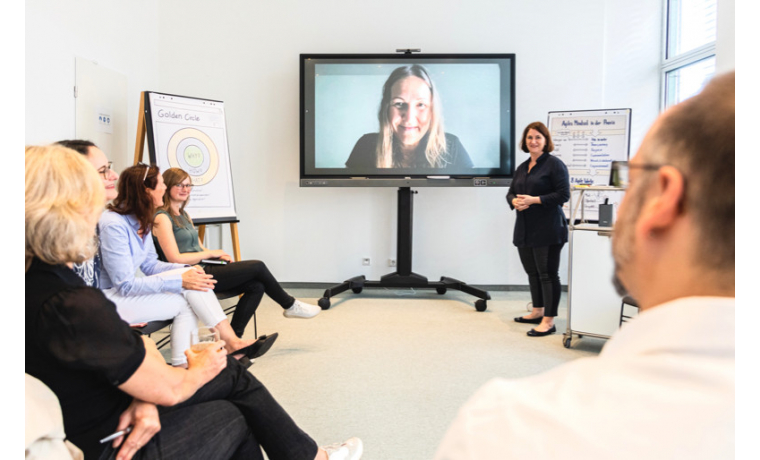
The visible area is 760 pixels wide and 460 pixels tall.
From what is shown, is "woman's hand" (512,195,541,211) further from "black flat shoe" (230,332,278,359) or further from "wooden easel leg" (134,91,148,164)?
"wooden easel leg" (134,91,148,164)

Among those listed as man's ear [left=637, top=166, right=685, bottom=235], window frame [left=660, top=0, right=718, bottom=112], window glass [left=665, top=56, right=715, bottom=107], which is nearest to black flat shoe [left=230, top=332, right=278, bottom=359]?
man's ear [left=637, top=166, right=685, bottom=235]

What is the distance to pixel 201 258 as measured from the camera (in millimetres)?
3186

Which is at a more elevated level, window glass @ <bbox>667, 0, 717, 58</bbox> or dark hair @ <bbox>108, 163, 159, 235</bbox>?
window glass @ <bbox>667, 0, 717, 58</bbox>

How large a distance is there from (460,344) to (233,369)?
2.14m

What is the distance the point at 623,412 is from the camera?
44cm

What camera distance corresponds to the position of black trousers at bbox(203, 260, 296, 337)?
10.3ft

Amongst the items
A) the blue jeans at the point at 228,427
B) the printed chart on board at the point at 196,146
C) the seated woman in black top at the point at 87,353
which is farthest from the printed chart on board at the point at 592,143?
the seated woman in black top at the point at 87,353

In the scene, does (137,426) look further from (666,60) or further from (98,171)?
(666,60)

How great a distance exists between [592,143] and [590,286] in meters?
→ 1.84

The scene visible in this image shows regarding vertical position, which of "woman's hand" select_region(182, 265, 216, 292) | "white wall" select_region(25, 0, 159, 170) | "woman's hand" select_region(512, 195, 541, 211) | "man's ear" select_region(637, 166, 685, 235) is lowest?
"woman's hand" select_region(182, 265, 216, 292)

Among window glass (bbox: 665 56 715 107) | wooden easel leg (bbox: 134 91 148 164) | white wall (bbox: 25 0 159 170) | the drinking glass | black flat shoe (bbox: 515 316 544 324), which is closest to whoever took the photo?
the drinking glass

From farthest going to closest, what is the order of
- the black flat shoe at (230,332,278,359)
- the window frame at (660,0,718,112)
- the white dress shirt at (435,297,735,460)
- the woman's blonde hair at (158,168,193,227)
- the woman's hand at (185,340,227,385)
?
the window frame at (660,0,718,112), the woman's blonde hair at (158,168,193,227), the black flat shoe at (230,332,278,359), the woman's hand at (185,340,227,385), the white dress shirt at (435,297,735,460)

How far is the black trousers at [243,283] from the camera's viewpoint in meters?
3.13

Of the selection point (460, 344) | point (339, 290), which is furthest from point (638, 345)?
point (339, 290)
